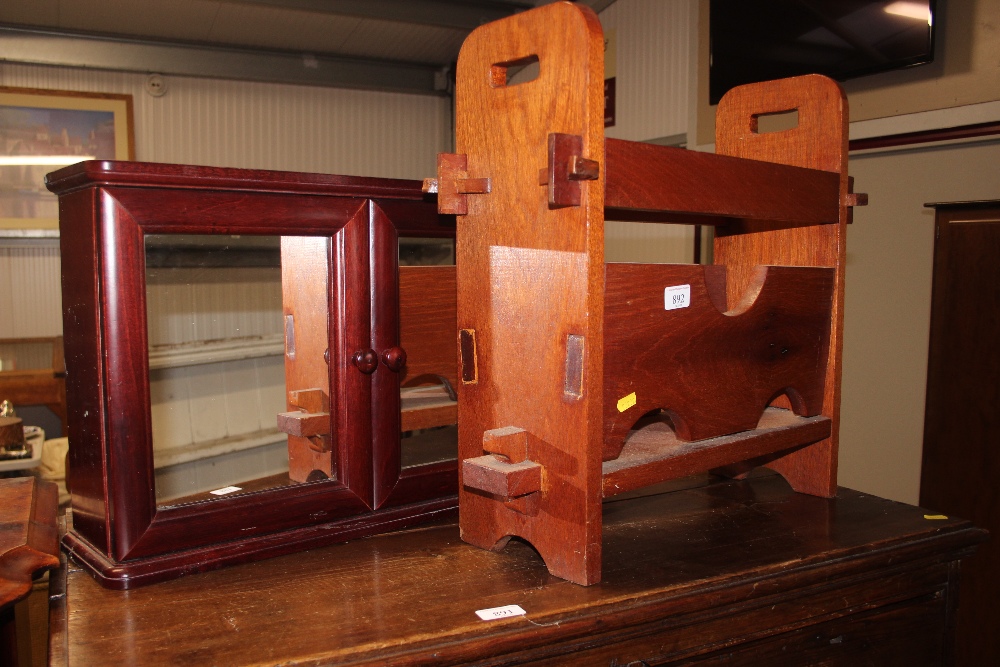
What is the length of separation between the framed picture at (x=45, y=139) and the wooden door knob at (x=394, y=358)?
Answer: 412 cm

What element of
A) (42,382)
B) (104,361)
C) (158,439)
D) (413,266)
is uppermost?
(413,266)

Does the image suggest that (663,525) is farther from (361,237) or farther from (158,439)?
(158,439)

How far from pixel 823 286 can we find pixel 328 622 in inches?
40.0

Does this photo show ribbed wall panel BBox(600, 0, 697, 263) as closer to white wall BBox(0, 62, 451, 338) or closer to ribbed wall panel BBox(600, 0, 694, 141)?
ribbed wall panel BBox(600, 0, 694, 141)

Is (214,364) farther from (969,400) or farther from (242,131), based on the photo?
(242,131)

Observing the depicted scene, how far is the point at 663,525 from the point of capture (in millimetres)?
1312

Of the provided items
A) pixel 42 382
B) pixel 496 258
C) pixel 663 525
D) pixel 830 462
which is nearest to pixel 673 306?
pixel 496 258

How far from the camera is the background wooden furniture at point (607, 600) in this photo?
90 cm

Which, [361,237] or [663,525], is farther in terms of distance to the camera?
[663,525]

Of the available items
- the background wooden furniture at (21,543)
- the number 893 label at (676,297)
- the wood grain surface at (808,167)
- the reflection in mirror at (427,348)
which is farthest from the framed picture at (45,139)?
the number 893 label at (676,297)

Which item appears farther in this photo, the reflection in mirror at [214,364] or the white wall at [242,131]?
the white wall at [242,131]

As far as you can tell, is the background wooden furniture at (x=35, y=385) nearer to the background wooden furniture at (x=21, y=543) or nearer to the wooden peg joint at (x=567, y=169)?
the background wooden furniture at (x=21, y=543)

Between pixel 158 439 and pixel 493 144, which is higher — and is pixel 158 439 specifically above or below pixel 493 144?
below

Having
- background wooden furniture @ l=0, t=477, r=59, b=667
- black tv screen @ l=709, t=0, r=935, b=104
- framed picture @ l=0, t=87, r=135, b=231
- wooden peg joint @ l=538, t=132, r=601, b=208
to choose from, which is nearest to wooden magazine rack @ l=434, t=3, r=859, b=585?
wooden peg joint @ l=538, t=132, r=601, b=208
